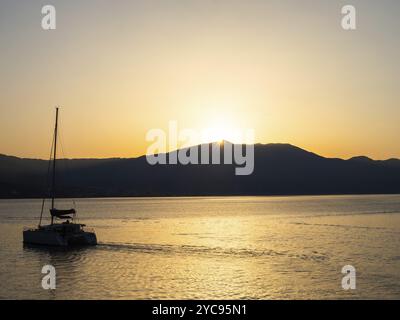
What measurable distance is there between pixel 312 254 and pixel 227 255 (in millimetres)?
10340
